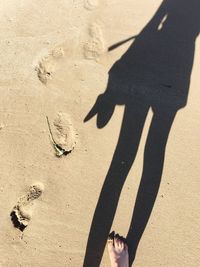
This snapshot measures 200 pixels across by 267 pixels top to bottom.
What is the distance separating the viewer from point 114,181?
3.90 meters

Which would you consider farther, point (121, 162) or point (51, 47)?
point (51, 47)

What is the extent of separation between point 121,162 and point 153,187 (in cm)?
46

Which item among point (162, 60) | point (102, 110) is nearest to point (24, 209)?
point (102, 110)

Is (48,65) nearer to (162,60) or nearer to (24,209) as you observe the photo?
(162,60)

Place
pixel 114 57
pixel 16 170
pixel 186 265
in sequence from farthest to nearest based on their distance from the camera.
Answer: pixel 114 57
pixel 16 170
pixel 186 265

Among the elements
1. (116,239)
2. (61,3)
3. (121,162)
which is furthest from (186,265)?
(61,3)

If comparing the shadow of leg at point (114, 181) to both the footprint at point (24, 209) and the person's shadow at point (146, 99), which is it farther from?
the footprint at point (24, 209)

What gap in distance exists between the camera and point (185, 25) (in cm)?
428

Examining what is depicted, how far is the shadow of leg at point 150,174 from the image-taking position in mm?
3807

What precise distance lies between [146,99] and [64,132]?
3.46 ft

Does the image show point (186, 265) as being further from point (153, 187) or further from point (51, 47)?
point (51, 47)

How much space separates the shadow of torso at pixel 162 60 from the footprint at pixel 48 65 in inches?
27.2

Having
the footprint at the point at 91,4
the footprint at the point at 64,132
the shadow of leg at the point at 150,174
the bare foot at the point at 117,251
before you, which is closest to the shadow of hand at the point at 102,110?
the footprint at the point at 64,132

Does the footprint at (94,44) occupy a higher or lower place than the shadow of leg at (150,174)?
higher
